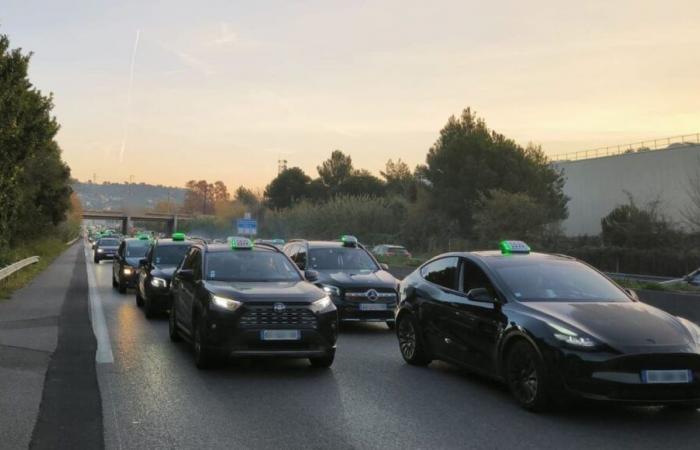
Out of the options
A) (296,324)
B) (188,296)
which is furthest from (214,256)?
(296,324)

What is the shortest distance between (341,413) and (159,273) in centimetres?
915

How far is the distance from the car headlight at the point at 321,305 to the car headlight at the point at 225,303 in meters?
0.92

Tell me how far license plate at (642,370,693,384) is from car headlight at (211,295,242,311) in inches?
181

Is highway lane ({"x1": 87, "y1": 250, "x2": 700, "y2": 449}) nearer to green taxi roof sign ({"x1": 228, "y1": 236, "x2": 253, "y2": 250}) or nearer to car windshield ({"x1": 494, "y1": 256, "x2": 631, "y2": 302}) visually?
car windshield ({"x1": 494, "y1": 256, "x2": 631, "y2": 302})

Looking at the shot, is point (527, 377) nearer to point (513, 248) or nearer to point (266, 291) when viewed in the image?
point (513, 248)

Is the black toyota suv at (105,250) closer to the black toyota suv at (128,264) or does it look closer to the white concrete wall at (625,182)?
the black toyota suv at (128,264)

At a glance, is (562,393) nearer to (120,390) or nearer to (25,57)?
(120,390)

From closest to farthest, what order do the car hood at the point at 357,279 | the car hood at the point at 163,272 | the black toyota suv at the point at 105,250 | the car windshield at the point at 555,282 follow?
the car windshield at the point at 555,282
the car hood at the point at 357,279
the car hood at the point at 163,272
the black toyota suv at the point at 105,250

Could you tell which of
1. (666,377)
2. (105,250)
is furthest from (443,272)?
(105,250)

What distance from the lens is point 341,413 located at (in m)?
6.72

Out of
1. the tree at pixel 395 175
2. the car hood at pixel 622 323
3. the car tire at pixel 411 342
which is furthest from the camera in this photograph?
the tree at pixel 395 175

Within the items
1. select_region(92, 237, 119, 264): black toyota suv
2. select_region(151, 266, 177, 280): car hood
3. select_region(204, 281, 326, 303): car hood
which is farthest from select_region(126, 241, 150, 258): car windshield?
select_region(92, 237, 119, 264): black toyota suv

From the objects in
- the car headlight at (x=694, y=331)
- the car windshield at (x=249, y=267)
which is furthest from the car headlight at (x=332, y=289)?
the car headlight at (x=694, y=331)

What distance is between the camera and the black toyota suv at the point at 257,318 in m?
8.44
